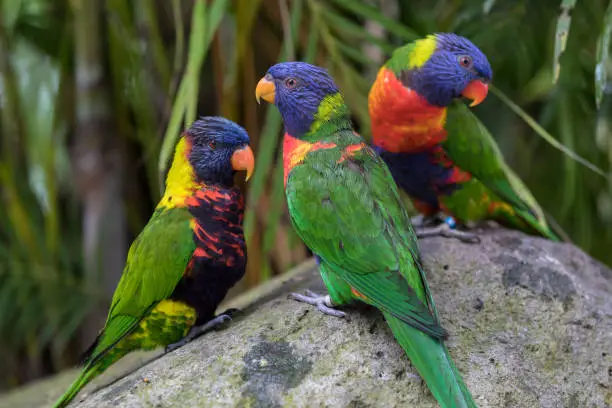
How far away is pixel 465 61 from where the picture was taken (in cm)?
190

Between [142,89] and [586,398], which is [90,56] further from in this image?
[586,398]

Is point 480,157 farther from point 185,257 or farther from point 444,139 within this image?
point 185,257

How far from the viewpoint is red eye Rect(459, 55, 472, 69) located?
6.24 feet

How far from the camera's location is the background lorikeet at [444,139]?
1923mm

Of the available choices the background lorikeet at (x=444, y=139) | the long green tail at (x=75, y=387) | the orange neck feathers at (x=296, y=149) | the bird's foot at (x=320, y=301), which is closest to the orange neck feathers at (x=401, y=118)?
the background lorikeet at (x=444, y=139)

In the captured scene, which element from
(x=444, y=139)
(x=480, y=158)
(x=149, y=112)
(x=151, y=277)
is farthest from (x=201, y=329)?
(x=149, y=112)

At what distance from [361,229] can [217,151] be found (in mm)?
500

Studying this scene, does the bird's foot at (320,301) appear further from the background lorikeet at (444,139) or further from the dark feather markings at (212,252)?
the background lorikeet at (444,139)

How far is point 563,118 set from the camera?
2652 millimetres

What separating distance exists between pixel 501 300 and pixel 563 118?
4.06ft

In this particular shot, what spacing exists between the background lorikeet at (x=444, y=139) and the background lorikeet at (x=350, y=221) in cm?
32

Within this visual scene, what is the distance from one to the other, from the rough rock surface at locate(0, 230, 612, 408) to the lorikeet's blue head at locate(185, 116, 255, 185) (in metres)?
0.41

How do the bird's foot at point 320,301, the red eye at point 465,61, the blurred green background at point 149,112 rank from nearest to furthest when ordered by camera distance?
the bird's foot at point 320,301 → the red eye at point 465,61 → the blurred green background at point 149,112

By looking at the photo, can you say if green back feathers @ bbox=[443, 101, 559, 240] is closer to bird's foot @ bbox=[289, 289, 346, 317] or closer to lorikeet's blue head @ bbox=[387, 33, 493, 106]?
lorikeet's blue head @ bbox=[387, 33, 493, 106]
